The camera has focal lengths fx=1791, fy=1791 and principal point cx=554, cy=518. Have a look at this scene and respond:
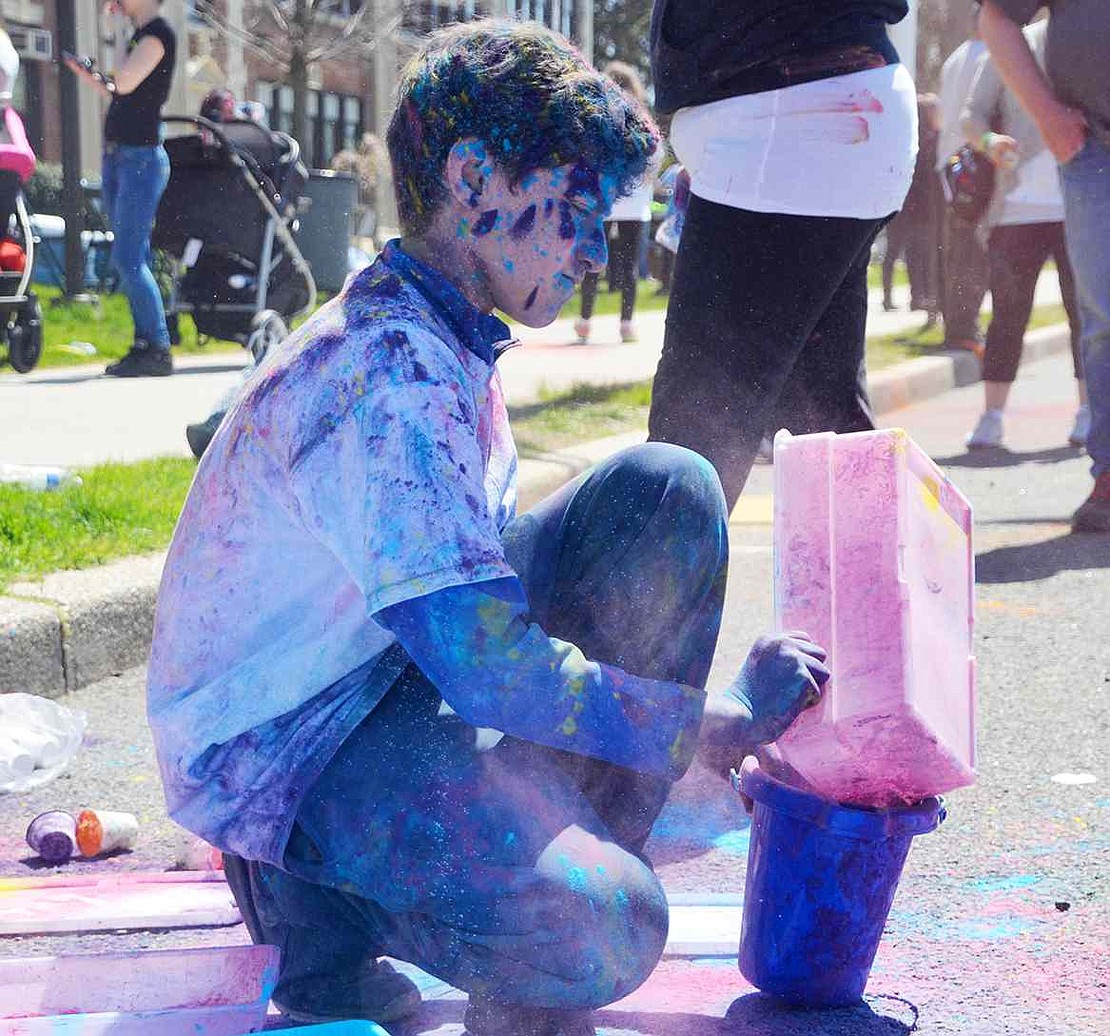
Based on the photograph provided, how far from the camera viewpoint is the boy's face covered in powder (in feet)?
6.39

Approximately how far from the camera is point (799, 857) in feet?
6.86

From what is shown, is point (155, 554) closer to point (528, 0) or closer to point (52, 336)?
point (52, 336)

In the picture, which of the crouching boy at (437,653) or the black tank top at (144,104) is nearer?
the crouching boy at (437,653)

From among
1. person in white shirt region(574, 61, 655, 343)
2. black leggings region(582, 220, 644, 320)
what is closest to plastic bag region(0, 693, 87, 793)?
black leggings region(582, 220, 644, 320)

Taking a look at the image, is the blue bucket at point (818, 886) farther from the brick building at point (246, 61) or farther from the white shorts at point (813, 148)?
the brick building at point (246, 61)

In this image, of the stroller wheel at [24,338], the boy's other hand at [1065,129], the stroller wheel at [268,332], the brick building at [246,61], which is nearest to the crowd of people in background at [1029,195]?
the boy's other hand at [1065,129]

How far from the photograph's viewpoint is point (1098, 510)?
5109 millimetres

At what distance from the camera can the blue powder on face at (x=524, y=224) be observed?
1959mm

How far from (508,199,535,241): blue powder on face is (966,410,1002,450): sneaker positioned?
5.25 metres

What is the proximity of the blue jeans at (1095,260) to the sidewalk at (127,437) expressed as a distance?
1595 millimetres

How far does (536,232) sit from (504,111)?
14cm

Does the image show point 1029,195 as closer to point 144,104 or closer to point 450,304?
point 144,104

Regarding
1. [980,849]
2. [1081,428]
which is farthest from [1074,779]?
[1081,428]

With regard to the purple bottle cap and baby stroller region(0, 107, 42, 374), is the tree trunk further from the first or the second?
the purple bottle cap
